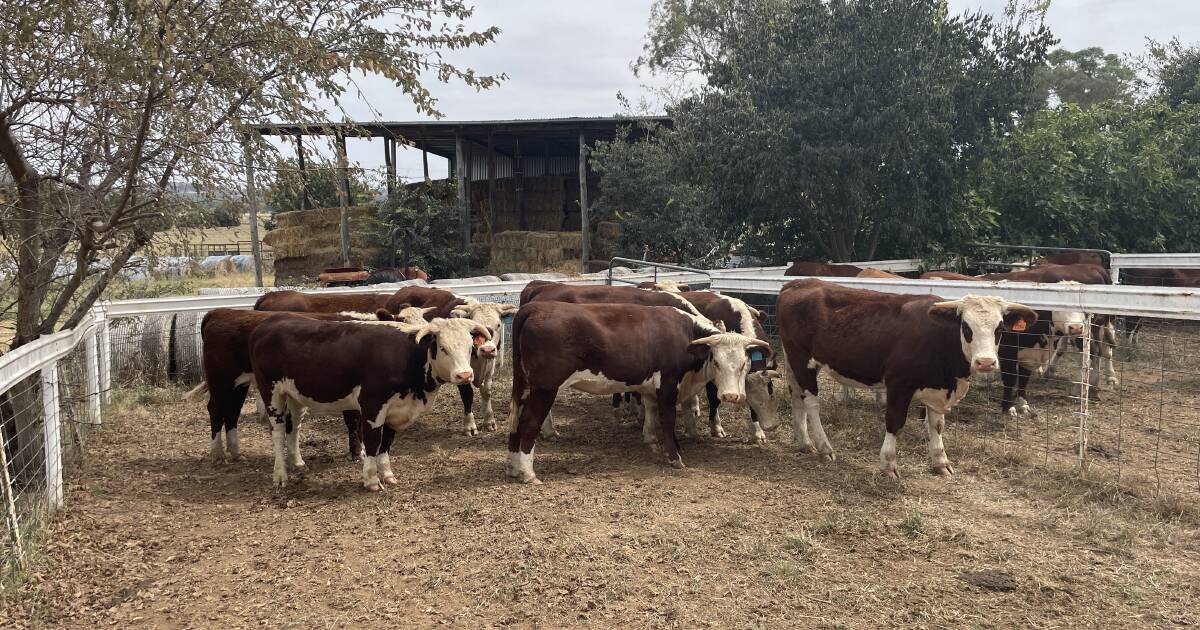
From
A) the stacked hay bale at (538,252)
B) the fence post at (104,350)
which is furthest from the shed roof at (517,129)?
the fence post at (104,350)

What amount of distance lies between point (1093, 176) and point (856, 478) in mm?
14504

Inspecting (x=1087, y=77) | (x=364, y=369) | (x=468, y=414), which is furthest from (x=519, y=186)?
(x=1087, y=77)

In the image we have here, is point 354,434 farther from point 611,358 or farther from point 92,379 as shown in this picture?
point 92,379

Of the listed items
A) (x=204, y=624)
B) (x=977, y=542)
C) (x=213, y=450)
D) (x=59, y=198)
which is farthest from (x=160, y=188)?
(x=977, y=542)

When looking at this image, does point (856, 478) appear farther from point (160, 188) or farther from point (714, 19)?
point (714, 19)

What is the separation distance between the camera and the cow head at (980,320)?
619 cm

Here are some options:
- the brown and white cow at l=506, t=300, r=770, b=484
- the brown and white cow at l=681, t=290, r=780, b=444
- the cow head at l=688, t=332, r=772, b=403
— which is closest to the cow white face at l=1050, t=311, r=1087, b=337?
the brown and white cow at l=681, t=290, r=780, b=444

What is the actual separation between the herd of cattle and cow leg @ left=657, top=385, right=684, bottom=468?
1 centimetres

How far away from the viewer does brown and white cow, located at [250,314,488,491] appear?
6.37 meters

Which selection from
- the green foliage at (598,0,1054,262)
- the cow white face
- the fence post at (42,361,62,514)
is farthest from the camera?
the green foliage at (598,0,1054,262)

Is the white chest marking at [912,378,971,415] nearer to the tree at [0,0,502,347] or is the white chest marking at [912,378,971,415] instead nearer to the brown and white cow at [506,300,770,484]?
the brown and white cow at [506,300,770,484]

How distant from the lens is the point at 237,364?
23.5 ft

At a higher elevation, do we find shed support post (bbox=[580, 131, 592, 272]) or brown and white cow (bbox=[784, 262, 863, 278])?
shed support post (bbox=[580, 131, 592, 272])

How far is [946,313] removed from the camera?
6598mm
